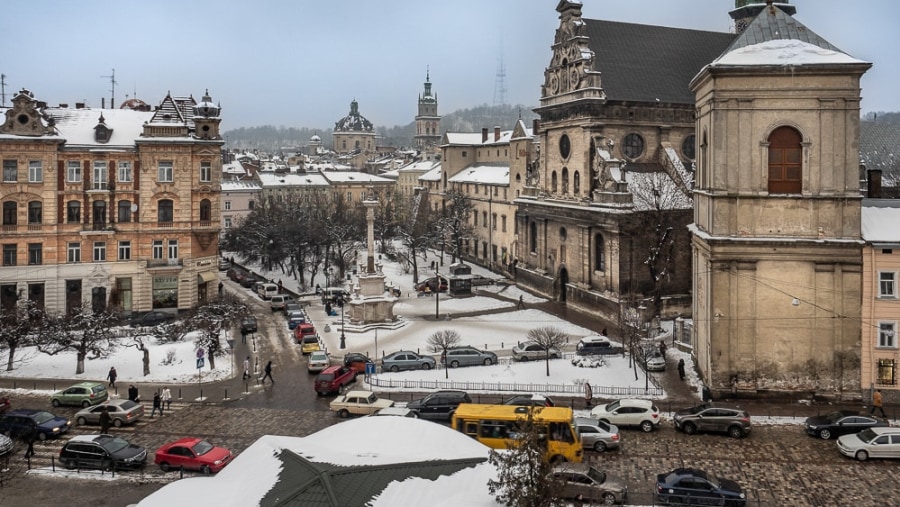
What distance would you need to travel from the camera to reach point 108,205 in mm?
47969

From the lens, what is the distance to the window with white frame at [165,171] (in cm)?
4878

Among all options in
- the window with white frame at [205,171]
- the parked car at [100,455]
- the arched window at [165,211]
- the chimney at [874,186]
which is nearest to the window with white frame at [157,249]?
the arched window at [165,211]

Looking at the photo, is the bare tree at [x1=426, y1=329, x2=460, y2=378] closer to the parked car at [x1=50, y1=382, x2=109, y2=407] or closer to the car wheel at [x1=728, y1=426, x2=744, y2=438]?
the car wheel at [x1=728, y1=426, x2=744, y2=438]

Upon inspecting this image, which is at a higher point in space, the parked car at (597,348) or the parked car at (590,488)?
the parked car at (597,348)

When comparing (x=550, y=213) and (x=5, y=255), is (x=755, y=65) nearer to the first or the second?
(x=550, y=213)

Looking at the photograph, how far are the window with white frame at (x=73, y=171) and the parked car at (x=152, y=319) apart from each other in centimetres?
986

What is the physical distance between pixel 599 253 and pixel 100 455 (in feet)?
117

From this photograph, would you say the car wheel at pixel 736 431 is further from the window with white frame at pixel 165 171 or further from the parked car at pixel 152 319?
the window with white frame at pixel 165 171

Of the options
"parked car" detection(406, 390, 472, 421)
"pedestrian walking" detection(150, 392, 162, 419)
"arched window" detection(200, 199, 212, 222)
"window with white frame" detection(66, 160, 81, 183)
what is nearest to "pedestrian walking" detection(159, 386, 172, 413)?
"pedestrian walking" detection(150, 392, 162, 419)

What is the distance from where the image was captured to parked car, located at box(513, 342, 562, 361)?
123ft

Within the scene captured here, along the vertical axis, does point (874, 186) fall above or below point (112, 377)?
above

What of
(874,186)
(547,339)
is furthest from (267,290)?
(874,186)

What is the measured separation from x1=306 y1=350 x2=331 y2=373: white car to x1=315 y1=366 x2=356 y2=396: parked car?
86.1 inches

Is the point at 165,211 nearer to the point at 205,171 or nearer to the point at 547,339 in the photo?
the point at 205,171
